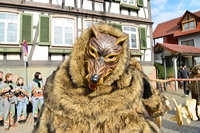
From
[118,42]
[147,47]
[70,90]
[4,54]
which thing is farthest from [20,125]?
[147,47]

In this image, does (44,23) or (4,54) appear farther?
Result: (44,23)

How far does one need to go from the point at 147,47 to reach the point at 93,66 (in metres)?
10.8

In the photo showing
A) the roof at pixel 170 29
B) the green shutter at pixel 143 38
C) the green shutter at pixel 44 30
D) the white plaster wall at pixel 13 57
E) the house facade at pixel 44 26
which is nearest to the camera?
the white plaster wall at pixel 13 57

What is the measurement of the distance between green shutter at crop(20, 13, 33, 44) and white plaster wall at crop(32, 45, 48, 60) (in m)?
0.52

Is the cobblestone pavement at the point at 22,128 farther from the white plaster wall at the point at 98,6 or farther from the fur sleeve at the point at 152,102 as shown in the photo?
the white plaster wall at the point at 98,6

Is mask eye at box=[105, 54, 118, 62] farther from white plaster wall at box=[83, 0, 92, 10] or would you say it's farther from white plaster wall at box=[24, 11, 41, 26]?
white plaster wall at box=[83, 0, 92, 10]

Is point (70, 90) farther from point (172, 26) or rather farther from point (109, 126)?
point (172, 26)

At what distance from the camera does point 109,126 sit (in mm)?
1122

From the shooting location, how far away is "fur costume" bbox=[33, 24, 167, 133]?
1134 mm

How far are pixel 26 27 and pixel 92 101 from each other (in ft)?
26.5

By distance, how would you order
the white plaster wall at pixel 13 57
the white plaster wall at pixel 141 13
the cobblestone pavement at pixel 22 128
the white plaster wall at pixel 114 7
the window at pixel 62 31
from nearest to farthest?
the cobblestone pavement at pixel 22 128 → the white plaster wall at pixel 13 57 → the window at pixel 62 31 → the white plaster wall at pixel 114 7 → the white plaster wall at pixel 141 13

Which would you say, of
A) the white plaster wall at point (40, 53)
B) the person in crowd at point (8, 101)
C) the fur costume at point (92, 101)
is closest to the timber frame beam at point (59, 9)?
the white plaster wall at point (40, 53)

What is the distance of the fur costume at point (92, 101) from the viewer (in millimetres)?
1134

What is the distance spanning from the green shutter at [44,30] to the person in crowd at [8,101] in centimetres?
359
